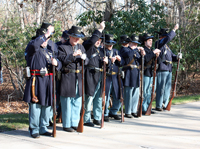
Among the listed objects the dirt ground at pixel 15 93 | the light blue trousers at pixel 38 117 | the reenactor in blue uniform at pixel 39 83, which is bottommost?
the dirt ground at pixel 15 93

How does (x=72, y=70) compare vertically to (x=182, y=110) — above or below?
above

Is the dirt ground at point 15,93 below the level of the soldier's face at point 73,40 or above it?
below

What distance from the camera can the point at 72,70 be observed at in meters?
6.16

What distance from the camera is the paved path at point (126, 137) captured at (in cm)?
506

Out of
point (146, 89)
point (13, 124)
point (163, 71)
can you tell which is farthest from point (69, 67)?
point (163, 71)

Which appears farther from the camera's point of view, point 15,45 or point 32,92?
point 15,45

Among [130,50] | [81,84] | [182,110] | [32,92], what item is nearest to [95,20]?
[130,50]

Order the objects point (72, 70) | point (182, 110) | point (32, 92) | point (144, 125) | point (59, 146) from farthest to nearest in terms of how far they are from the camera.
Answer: point (182, 110)
point (144, 125)
point (72, 70)
point (32, 92)
point (59, 146)

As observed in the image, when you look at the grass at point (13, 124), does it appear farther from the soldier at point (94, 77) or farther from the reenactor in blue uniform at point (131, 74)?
the reenactor in blue uniform at point (131, 74)

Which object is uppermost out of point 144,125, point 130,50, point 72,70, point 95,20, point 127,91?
point 95,20

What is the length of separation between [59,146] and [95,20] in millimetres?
7642

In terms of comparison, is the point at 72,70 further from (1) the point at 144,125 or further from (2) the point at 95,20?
(2) the point at 95,20

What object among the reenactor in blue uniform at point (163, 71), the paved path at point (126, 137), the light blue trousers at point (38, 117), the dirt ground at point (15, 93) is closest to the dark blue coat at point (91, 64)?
the paved path at point (126, 137)

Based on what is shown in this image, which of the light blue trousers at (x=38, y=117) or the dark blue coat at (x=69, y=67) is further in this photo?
the dark blue coat at (x=69, y=67)
